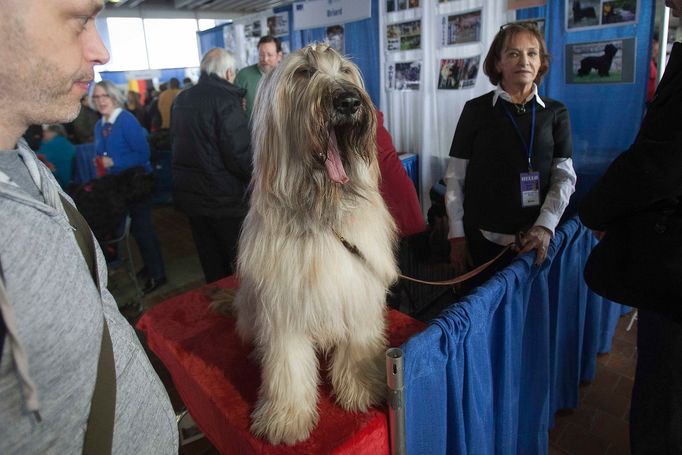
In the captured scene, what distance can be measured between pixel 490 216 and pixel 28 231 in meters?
1.82

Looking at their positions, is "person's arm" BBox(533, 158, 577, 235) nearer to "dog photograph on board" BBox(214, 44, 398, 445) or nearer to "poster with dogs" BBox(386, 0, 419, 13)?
"dog photograph on board" BBox(214, 44, 398, 445)

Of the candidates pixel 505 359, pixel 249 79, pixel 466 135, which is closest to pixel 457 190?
pixel 466 135

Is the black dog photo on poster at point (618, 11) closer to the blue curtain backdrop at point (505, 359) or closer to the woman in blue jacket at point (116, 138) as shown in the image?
the blue curtain backdrop at point (505, 359)

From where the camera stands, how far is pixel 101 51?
83 cm

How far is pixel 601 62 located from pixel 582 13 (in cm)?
31

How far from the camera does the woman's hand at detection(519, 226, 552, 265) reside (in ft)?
5.78

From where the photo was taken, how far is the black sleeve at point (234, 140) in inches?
110

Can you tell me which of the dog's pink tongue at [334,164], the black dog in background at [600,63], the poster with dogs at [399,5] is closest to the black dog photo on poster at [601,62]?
the black dog in background at [600,63]

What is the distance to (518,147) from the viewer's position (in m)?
1.94

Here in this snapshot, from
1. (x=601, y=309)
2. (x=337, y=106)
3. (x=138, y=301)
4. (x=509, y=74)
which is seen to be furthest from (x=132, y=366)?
(x=138, y=301)

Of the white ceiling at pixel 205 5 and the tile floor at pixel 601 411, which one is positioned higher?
the white ceiling at pixel 205 5

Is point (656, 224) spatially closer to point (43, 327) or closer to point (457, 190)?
point (457, 190)

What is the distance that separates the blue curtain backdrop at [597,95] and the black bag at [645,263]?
5.25 feet

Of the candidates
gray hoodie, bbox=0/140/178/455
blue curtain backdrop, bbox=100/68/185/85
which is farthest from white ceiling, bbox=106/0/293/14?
gray hoodie, bbox=0/140/178/455
